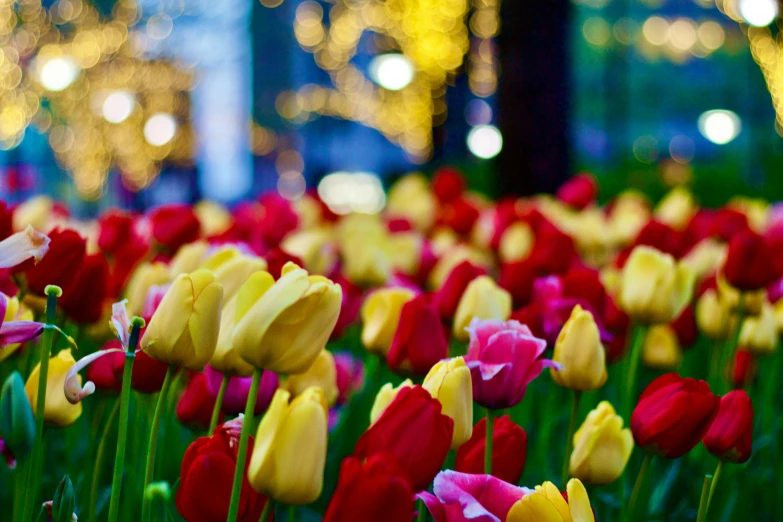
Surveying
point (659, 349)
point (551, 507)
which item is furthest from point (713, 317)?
point (551, 507)

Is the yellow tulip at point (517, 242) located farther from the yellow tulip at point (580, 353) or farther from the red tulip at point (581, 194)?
the yellow tulip at point (580, 353)

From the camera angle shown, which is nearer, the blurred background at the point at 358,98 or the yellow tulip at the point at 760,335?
the yellow tulip at the point at 760,335

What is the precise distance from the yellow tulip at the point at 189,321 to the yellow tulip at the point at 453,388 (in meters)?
0.17

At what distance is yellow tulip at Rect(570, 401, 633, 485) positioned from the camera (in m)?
0.81

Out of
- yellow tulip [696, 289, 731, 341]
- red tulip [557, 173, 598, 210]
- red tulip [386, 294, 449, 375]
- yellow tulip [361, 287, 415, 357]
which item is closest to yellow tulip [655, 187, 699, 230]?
red tulip [557, 173, 598, 210]

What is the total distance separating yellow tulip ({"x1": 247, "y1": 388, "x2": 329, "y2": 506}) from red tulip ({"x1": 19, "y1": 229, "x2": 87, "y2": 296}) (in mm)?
417

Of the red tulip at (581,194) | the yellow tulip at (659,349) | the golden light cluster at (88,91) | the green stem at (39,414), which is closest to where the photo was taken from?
the green stem at (39,414)

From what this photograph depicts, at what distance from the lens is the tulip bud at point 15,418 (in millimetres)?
556

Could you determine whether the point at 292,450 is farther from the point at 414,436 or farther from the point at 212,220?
the point at 212,220

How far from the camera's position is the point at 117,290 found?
127 cm

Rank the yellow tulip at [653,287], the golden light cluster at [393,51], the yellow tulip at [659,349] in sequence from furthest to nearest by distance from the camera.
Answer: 1. the golden light cluster at [393,51]
2. the yellow tulip at [659,349]
3. the yellow tulip at [653,287]

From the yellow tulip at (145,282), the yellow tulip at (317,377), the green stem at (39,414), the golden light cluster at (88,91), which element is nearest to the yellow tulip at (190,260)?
the yellow tulip at (145,282)

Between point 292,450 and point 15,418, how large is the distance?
6.9 inches

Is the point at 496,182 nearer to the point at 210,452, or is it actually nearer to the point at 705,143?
the point at 210,452
